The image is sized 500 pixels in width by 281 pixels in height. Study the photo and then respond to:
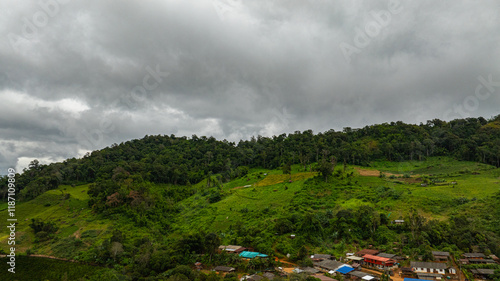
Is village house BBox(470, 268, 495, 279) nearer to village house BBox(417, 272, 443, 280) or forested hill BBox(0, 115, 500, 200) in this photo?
village house BBox(417, 272, 443, 280)

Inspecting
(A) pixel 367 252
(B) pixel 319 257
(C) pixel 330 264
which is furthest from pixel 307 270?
(A) pixel 367 252

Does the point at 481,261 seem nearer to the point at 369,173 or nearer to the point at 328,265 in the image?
the point at 328,265

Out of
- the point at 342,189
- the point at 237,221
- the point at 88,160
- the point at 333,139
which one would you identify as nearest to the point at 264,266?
the point at 237,221

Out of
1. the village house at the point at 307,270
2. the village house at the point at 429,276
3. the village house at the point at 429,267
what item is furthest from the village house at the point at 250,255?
the village house at the point at 429,276

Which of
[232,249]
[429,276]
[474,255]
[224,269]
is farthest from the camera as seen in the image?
[232,249]

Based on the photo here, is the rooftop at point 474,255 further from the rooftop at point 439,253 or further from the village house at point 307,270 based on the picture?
the village house at point 307,270
